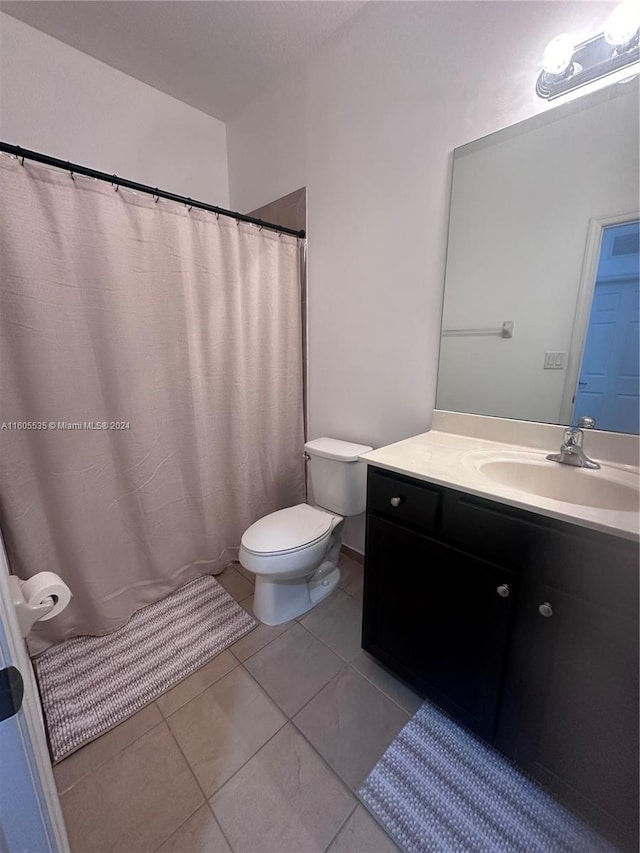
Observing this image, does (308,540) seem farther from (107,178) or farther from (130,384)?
(107,178)

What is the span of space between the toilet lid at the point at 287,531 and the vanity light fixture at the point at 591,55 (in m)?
1.71

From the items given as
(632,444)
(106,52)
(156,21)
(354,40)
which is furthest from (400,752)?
(106,52)

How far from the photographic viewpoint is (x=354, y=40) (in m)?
1.43

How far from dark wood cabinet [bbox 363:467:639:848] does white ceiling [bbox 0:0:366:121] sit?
1.87 m

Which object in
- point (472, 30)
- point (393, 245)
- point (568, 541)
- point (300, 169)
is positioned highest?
point (472, 30)

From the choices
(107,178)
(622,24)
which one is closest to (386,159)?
(622,24)

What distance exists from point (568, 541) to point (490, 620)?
327 millimetres

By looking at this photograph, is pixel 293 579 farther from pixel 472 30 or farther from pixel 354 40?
pixel 354 40

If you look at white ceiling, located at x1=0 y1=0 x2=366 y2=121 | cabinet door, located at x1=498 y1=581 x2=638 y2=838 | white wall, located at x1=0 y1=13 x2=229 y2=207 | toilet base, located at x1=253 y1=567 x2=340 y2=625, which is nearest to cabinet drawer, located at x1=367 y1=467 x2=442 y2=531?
cabinet door, located at x1=498 y1=581 x2=638 y2=838

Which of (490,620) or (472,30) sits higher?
(472,30)

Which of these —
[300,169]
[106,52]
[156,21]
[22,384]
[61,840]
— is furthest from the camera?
[300,169]

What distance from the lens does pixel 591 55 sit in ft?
3.18

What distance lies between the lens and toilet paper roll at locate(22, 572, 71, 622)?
0.96 m

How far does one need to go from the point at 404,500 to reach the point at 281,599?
842mm
